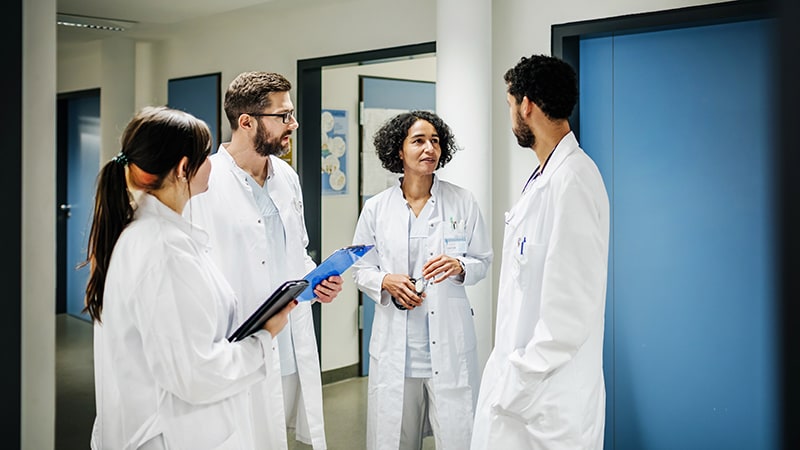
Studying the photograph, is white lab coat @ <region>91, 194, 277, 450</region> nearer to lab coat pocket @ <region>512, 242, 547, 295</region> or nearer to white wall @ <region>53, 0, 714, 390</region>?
lab coat pocket @ <region>512, 242, 547, 295</region>

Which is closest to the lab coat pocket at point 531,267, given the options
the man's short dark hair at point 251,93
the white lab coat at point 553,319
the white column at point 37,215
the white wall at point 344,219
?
the white lab coat at point 553,319

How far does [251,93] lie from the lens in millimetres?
2584

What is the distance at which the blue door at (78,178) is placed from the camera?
7.09 m

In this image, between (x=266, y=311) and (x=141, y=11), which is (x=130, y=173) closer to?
(x=266, y=311)

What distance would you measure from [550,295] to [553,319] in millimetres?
65

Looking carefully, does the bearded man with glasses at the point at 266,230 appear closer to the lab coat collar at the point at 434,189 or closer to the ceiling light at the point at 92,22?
the lab coat collar at the point at 434,189

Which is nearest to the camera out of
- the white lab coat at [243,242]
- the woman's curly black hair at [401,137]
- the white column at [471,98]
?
the white lab coat at [243,242]

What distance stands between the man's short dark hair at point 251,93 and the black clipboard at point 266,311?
1091 mm

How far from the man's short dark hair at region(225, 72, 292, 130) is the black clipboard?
1.09 m

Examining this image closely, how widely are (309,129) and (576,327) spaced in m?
3.16

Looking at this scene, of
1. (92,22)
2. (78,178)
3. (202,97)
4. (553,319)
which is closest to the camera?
(553,319)

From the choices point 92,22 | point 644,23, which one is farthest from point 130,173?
point 92,22

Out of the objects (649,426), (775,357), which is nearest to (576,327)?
(775,357)
